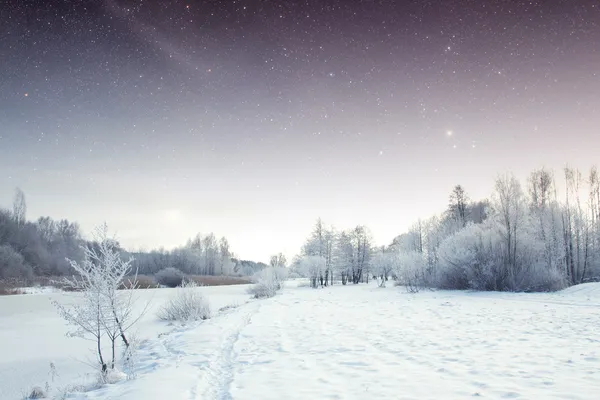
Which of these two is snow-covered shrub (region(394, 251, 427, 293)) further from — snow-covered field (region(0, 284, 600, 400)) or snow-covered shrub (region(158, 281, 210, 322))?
snow-covered shrub (region(158, 281, 210, 322))

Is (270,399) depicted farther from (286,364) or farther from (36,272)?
(36,272)

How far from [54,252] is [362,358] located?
244ft

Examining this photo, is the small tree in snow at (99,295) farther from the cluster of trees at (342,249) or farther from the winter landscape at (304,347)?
the cluster of trees at (342,249)

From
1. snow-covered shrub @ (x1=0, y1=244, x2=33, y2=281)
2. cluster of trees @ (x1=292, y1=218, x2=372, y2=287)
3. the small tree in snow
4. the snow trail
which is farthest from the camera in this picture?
cluster of trees @ (x1=292, y1=218, x2=372, y2=287)

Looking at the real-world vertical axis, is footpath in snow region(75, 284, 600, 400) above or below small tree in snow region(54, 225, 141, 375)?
below

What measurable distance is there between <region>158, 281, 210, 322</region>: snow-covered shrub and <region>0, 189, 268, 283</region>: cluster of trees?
5.21m

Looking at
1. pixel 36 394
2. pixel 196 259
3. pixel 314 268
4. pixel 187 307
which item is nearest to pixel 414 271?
pixel 187 307

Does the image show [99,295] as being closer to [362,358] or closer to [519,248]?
[362,358]

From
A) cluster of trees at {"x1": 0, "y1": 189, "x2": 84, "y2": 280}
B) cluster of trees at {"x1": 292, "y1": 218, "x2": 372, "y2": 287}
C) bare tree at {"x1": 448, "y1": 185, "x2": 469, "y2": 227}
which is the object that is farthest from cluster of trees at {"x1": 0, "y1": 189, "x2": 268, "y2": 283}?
bare tree at {"x1": 448, "y1": 185, "x2": 469, "y2": 227}

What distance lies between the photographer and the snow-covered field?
5539mm

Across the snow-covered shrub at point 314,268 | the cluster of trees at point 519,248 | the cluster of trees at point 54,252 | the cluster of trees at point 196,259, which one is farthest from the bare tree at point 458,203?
the cluster of trees at point 196,259

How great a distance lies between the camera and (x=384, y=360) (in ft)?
24.1

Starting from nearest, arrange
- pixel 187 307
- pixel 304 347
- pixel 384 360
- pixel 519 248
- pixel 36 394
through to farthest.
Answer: pixel 36 394, pixel 384 360, pixel 304 347, pixel 187 307, pixel 519 248

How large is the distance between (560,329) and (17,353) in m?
16.7
